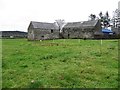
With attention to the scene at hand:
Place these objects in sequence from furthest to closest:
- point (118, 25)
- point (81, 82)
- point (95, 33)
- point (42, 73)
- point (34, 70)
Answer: point (118, 25), point (95, 33), point (34, 70), point (42, 73), point (81, 82)

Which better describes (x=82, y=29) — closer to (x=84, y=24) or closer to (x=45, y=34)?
(x=84, y=24)

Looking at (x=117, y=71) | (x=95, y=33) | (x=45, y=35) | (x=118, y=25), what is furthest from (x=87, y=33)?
(x=117, y=71)

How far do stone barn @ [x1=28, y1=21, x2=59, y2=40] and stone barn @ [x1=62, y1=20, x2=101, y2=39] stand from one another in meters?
4.49

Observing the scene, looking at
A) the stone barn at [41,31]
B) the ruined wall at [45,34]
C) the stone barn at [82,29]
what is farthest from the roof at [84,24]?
the stone barn at [41,31]

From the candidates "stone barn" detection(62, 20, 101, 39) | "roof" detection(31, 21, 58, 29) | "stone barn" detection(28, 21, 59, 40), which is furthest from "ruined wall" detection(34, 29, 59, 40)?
"stone barn" detection(62, 20, 101, 39)

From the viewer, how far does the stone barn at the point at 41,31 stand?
8031cm

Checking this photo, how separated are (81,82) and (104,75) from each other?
196 centimetres

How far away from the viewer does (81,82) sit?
11047 millimetres

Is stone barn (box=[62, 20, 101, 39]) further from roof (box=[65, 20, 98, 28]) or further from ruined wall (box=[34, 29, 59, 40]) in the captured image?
ruined wall (box=[34, 29, 59, 40])

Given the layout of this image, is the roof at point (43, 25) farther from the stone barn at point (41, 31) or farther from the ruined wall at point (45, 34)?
the ruined wall at point (45, 34)

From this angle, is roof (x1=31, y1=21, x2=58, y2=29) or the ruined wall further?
roof (x1=31, y1=21, x2=58, y2=29)

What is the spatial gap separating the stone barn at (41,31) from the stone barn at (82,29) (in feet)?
14.7

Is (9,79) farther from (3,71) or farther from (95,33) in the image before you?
(95,33)

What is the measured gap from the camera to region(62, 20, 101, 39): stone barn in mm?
79375
